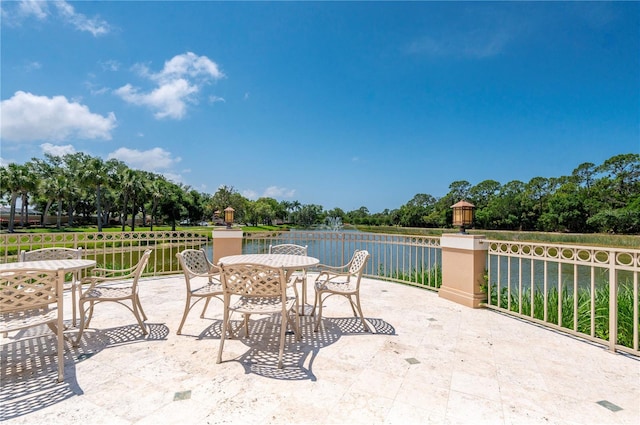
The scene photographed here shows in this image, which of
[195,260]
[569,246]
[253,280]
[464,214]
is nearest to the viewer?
[253,280]

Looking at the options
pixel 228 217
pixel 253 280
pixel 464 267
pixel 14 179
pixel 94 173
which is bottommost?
pixel 464 267

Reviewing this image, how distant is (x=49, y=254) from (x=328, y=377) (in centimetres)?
380

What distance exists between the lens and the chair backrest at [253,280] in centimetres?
236

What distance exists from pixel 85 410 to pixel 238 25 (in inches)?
297

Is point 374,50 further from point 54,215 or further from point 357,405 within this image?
point 54,215

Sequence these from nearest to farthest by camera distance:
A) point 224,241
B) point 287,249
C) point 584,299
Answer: point 584,299
point 287,249
point 224,241

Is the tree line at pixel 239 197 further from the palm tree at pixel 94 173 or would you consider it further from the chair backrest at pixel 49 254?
the chair backrest at pixel 49 254

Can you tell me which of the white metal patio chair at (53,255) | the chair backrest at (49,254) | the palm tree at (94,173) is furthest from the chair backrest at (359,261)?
the palm tree at (94,173)

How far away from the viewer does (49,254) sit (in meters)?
3.46

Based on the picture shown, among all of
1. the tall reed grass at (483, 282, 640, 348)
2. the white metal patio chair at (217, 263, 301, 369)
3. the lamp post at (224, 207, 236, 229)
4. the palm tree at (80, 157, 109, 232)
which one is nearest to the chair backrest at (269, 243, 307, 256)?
the white metal patio chair at (217, 263, 301, 369)

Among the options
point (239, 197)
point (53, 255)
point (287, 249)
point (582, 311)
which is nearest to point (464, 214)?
point (582, 311)

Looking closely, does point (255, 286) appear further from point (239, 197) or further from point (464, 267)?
point (239, 197)

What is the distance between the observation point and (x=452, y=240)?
423 cm

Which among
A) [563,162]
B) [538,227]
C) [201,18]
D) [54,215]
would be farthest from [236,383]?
[54,215]
